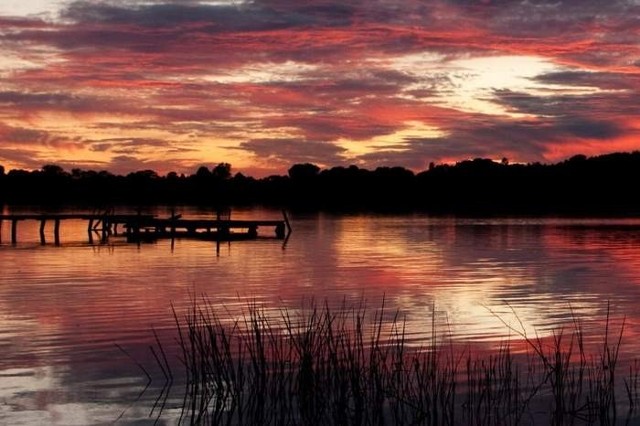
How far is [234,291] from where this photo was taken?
32.0 metres

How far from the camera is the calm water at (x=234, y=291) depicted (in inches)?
650

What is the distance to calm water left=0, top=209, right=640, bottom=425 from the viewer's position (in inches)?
650

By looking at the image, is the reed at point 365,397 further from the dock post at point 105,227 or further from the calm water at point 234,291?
the dock post at point 105,227

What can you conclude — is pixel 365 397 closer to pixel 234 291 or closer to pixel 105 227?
pixel 234 291

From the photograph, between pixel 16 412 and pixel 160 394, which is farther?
pixel 160 394

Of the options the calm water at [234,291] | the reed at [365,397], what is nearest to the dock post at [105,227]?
the calm water at [234,291]

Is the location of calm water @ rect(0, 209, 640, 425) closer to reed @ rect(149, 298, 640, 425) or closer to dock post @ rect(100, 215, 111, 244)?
reed @ rect(149, 298, 640, 425)

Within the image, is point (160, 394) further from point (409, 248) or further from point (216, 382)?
point (409, 248)

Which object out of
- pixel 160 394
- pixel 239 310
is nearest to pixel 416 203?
pixel 239 310

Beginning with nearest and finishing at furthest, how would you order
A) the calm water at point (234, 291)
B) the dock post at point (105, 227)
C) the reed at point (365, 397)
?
the reed at point (365, 397) → the calm water at point (234, 291) → the dock post at point (105, 227)

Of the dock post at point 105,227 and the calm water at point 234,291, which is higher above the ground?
the dock post at point 105,227

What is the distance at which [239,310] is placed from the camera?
2636cm

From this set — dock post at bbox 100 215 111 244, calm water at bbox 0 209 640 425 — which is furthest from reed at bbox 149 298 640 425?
dock post at bbox 100 215 111 244

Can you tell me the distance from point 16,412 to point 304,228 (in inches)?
2687
